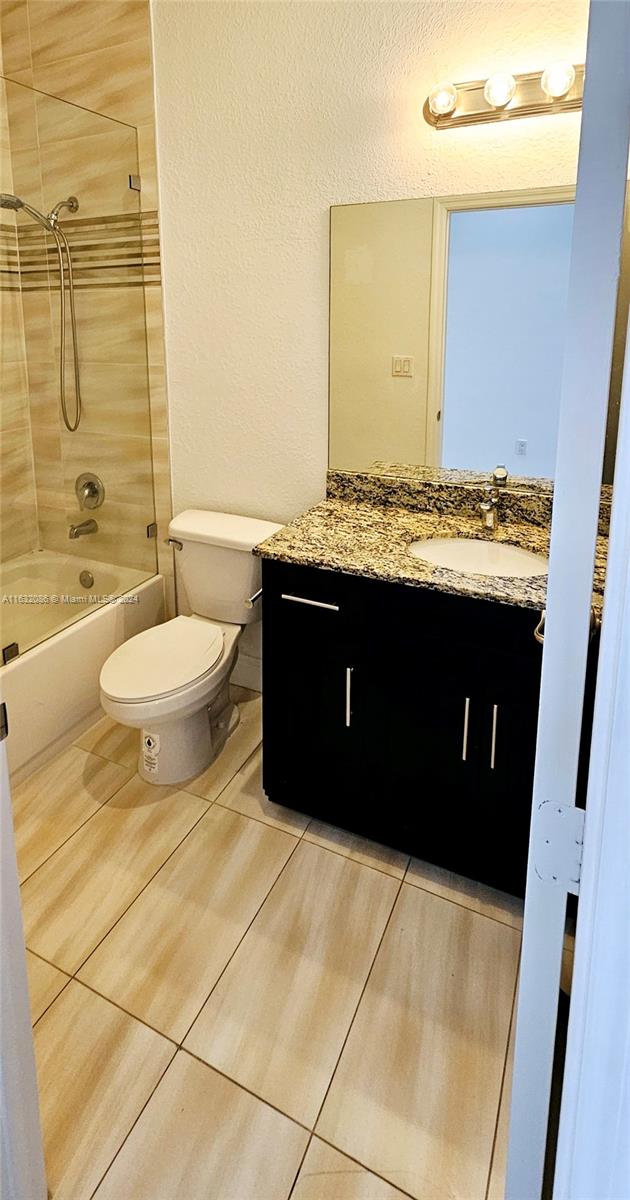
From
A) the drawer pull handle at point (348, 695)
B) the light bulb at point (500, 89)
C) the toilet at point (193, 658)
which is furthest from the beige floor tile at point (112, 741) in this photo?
the light bulb at point (500, 89)

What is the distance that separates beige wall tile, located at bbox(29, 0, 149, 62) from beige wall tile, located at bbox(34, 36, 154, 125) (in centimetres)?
2

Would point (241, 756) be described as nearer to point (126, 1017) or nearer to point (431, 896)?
point (431, 896)

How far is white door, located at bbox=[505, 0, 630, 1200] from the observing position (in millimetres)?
553

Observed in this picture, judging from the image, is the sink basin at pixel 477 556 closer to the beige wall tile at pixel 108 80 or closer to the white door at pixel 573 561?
the white door at pixel 573 561

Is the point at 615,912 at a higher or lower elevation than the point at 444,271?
lower

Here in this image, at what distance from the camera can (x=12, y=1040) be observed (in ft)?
3.30

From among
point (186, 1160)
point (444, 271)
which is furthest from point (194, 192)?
point (186, 1160)

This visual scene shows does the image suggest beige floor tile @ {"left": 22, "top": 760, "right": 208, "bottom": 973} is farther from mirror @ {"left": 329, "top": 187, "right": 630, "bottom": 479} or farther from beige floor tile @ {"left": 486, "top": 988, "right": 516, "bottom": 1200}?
mirror @ {"left": 329, "top": 187, "right": 630, "bottom": 479}

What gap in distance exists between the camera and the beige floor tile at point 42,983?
1.58m

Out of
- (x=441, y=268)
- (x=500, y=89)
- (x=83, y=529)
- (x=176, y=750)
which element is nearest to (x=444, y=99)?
(x=500, y=89)

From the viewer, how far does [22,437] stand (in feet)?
9.25

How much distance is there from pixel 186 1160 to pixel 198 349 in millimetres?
2293

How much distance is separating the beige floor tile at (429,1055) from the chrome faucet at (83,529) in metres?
1.80

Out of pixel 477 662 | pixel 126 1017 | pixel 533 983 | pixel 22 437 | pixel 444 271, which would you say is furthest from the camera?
pixel 22 437
